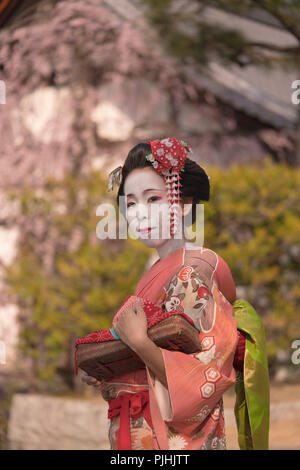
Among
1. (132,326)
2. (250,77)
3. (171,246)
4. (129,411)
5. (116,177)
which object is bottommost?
(129,411)

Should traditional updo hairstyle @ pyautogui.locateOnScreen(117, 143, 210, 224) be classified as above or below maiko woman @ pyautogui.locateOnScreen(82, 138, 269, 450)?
above

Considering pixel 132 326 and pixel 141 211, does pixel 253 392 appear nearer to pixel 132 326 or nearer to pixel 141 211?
pixel 132 326

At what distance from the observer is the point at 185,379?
2.03m

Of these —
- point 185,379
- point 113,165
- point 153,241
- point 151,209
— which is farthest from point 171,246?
point 113,165

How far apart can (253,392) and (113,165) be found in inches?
242

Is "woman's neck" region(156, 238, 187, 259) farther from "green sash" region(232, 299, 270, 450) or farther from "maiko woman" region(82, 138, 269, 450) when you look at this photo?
"green sash" region(232, 299, 270, 450)

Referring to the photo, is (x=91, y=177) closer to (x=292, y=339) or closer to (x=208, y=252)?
(x=292, y=339)

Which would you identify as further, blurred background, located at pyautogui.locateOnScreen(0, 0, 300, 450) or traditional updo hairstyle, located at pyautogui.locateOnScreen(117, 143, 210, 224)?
blurred background, located at pyautogui.locateOnScreen(0, 0, 300, 450)

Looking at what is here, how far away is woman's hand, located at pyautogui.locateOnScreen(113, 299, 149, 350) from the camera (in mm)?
2029

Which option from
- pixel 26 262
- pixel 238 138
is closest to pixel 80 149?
pixel 26 262

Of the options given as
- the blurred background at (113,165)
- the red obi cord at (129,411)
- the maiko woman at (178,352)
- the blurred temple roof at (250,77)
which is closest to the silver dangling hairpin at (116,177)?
the maiko woman at (178,352)

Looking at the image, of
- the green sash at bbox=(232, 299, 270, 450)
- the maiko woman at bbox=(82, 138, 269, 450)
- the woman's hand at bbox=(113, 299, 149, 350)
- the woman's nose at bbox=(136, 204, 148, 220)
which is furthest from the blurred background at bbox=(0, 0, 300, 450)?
the woman's hand at bbox=(113, 299, 149, 350)

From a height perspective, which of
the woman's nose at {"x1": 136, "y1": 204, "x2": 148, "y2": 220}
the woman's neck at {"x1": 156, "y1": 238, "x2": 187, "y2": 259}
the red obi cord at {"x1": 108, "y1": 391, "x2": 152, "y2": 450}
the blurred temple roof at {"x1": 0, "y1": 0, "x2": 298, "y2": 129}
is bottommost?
the red obi cord at {"x1": 108, "y1": 391, "x2": 152, "y2": 450}

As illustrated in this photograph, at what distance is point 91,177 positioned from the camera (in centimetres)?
706
